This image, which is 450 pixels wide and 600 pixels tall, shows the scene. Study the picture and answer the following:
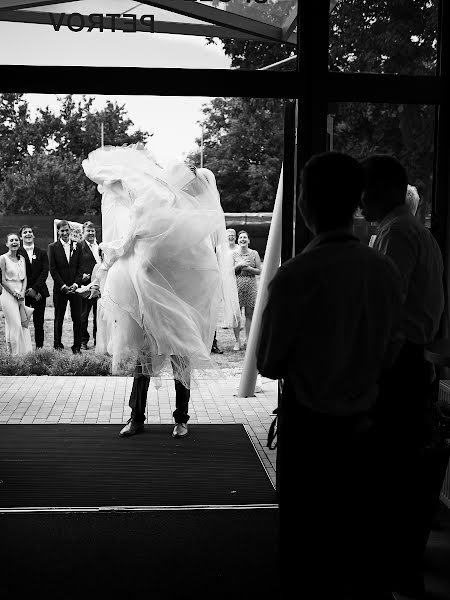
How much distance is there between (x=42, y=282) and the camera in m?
9.98

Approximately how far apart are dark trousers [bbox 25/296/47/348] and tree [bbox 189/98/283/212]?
104 inches

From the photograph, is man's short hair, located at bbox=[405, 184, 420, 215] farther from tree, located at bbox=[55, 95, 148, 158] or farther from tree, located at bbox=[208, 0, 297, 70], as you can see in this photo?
tree, located at bbox=[55, 95, 148, 158]

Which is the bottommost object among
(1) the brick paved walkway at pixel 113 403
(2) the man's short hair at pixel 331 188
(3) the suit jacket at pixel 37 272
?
(1) the brick paved walkway at pixel 113 403

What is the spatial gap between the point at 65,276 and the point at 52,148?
63.1 inches

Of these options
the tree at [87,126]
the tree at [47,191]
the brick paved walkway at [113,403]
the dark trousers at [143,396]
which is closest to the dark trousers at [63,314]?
the tree at [47,191]

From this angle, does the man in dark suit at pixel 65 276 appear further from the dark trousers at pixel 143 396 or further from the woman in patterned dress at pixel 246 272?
the dark trousers at pixel 143 396

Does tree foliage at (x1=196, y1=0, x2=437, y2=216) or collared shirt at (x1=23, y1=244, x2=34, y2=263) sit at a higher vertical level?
tree foliage at (x1=196, y1=0, x2=437, y2=216)

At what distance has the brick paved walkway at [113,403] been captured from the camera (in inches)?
258

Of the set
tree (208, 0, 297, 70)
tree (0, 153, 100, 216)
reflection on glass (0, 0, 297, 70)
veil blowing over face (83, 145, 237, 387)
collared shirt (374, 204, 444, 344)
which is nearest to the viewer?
collared shirt (374, 204, 444, 344)

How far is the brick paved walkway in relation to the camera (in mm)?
6555

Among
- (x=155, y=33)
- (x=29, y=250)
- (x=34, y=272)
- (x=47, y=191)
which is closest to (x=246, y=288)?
(x=34, y=272)

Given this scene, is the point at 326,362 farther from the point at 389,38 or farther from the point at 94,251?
the point at 94,251

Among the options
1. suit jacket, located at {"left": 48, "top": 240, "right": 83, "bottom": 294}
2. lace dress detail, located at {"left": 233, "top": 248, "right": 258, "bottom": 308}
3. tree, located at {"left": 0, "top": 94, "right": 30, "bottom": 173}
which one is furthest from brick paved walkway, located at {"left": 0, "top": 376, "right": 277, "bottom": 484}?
tree, located at {"left": 0, "top": 94, "right": 30, "bottom": 173}

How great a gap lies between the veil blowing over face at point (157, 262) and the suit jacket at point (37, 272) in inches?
176
